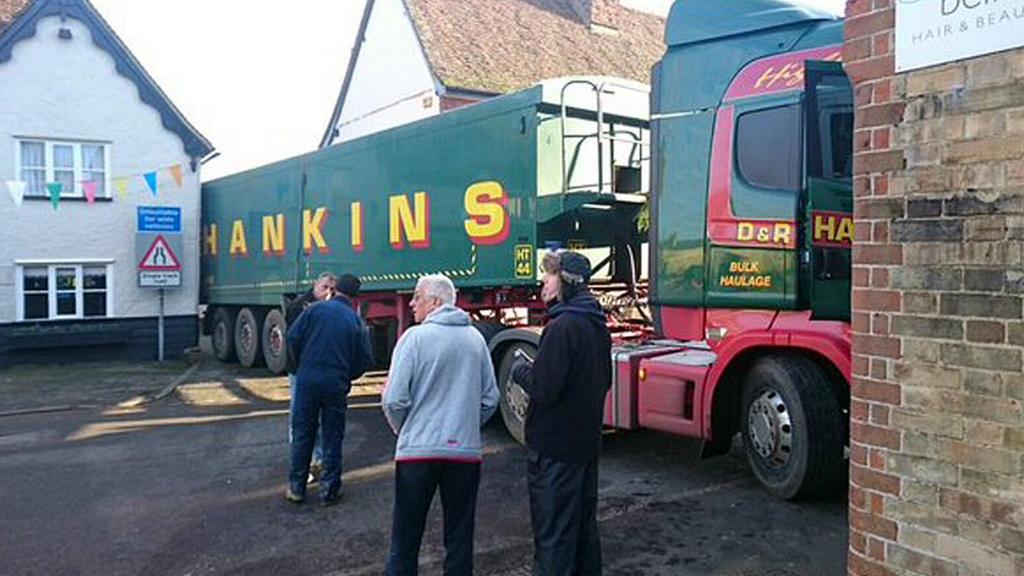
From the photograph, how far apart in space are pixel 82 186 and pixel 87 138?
3.21 feet

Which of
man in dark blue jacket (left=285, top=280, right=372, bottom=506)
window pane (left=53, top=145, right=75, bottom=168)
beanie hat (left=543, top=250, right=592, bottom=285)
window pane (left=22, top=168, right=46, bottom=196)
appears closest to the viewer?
beanie hat (left=543, top=250, right=592, bottom=285)

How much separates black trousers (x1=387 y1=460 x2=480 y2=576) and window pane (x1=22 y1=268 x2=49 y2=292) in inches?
586

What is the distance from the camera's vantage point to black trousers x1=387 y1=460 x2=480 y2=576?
3.85 metres

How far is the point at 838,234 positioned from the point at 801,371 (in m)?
0.96

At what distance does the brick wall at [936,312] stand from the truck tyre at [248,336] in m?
13.0

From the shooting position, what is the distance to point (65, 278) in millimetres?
16312

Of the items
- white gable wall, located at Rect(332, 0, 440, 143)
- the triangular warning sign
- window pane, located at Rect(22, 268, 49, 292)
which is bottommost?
window pane, located at Rect(22, 268, 49, 292)

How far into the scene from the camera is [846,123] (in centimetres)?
546

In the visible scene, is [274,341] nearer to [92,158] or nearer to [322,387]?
[92,158]

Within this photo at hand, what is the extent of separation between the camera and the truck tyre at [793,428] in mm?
5441

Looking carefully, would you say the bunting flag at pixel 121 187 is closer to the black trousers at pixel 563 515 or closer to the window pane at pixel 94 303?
the window pane at pixel 94 303

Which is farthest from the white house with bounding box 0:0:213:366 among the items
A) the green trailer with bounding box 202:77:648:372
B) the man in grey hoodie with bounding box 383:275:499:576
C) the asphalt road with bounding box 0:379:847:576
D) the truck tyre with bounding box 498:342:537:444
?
the man in grey hoodie with bounding box 383:275:499:576

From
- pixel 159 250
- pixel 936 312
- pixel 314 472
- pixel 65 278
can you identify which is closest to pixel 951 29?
pixel 936 312

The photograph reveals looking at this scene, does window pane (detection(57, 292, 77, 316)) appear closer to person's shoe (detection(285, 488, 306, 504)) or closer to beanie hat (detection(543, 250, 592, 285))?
person's shoe (detection(285, 488, 306, 504))
